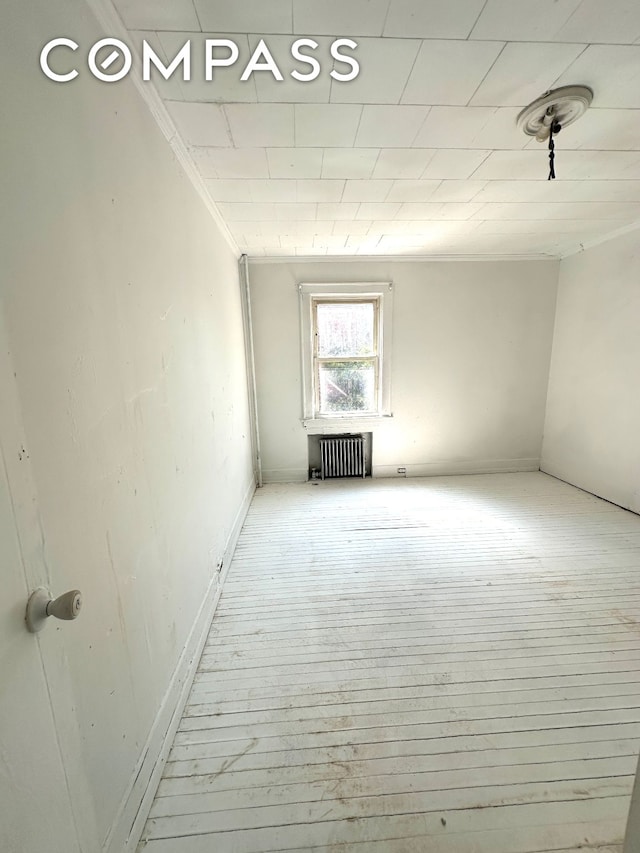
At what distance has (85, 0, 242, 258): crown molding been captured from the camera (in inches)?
40.1

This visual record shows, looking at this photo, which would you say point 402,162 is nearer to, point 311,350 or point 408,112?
point 408,112

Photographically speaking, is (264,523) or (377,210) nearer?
(377,210)

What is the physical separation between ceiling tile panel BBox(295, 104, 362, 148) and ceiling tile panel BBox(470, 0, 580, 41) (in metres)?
0.54

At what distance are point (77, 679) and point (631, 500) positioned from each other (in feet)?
13.8

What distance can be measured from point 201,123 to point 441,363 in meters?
3.21

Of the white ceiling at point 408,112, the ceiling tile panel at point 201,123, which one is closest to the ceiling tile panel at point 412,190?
the white ceiling at point 408,112

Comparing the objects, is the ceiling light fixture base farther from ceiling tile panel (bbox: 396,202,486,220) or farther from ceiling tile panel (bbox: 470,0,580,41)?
ceiling tile panel (bbox: 396,202,486,220)

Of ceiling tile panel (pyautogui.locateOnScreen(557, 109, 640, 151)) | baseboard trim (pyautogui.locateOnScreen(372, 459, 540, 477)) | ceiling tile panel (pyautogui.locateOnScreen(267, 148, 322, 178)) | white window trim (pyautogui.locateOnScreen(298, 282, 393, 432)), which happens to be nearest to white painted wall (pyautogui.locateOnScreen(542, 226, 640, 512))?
baseboard trim (pyautogui.locateOnScreen(372, 459, 540, 477))

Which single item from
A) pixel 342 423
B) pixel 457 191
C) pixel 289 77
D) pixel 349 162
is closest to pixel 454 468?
pixel 342 423

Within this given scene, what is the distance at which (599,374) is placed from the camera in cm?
333

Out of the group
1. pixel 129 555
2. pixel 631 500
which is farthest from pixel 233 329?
pixel 631 500

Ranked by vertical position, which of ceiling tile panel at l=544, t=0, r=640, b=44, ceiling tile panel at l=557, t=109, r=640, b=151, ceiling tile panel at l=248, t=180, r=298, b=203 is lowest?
ceiling tile panel at l=248, t=180, r=298, b=203

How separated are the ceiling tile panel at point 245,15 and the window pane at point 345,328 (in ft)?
8.74

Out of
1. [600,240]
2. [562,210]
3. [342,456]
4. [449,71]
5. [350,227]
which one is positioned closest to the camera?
[449,71]
